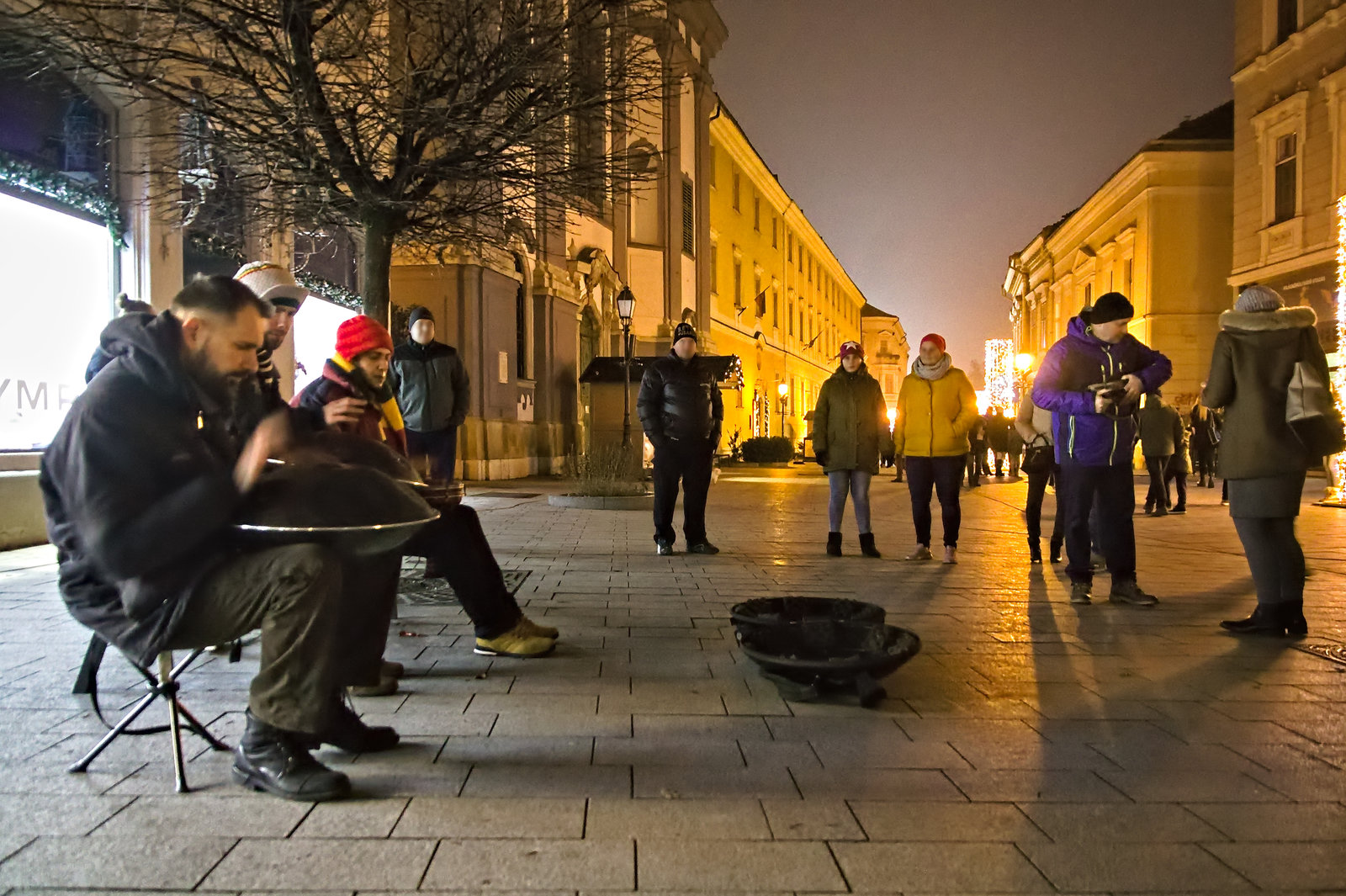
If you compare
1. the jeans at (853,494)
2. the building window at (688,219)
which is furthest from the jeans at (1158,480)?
the building window at (688,219)

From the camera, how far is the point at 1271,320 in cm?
543

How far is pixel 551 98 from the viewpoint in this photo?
600 cm

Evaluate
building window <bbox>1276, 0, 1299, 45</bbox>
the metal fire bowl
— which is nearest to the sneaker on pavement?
the metal fire bowl

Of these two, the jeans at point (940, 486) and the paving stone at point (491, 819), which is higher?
the jeans at point (940, 486)

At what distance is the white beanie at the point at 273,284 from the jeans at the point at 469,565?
1.34m

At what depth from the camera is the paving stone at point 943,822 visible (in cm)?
265

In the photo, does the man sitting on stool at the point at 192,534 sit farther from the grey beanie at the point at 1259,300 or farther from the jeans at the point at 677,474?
the jeans at the point at 677,474

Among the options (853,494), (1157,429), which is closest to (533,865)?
(853,494)

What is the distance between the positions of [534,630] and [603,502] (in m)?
9.67

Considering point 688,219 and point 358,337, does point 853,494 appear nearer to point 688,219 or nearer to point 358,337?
point 358,337

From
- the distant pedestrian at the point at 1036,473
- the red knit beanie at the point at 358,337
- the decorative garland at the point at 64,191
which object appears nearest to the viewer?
the red knit beanie at the point at 358,337

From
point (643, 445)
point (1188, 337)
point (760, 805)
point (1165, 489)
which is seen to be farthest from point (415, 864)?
point (1188, 337)

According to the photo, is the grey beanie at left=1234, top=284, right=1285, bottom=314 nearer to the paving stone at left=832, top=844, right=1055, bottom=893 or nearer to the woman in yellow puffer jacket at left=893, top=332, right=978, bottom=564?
the woman in yellow puffer jacket at left=893, top=332, right=978, bottom=564

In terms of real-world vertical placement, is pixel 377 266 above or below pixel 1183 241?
below
